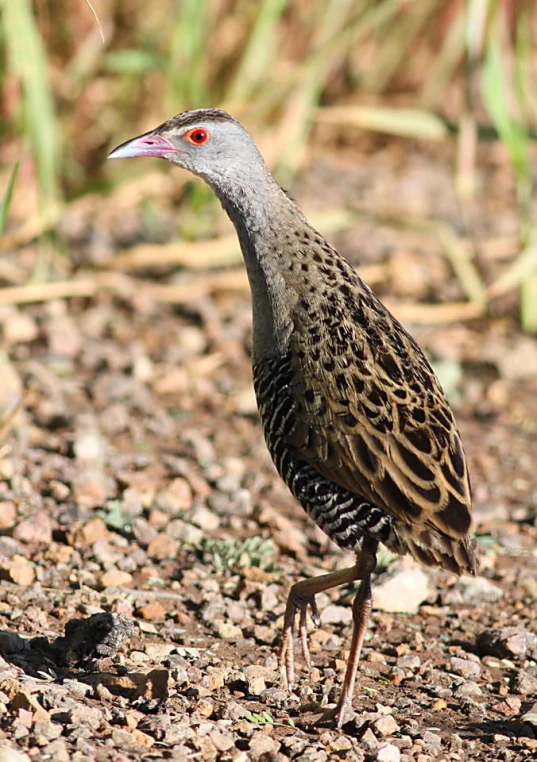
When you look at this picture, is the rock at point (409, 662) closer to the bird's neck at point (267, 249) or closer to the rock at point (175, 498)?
the bird's neck at point (267, 249)

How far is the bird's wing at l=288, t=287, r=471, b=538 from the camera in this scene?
373cm

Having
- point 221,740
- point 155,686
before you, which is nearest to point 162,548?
point 155,686

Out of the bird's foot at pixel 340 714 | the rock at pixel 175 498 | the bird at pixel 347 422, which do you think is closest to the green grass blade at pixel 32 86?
the rock at pixel 175 498

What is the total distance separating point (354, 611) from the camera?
3809mm

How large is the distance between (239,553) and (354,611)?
39.2 inches

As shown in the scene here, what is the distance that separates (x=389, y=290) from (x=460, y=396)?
1.34m

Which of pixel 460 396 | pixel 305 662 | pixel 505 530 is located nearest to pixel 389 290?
pixel 460 396

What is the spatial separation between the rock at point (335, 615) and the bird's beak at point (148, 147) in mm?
1790

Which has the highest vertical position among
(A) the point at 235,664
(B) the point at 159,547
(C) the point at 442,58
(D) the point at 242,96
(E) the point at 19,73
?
(C) the point at 442,58

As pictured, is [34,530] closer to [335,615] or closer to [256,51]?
[335,615]

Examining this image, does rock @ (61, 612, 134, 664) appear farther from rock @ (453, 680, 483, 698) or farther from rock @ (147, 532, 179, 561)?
rock @ (453, 680, 483, 698)

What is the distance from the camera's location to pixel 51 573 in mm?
4387

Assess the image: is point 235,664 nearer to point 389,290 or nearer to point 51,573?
point 51,573

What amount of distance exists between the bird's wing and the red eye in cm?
86
